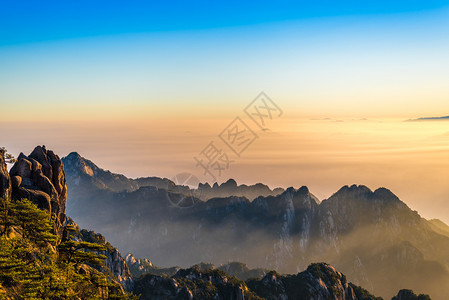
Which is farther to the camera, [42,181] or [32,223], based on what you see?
[42,181]

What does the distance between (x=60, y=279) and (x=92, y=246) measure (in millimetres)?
18228

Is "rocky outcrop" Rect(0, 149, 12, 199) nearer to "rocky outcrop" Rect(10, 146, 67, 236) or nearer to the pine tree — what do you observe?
"rocky outcrop" Rect(10, 146, 67, 236)

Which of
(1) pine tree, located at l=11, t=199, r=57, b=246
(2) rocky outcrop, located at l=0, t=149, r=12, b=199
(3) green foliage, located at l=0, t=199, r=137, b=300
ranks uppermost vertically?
(2) rocky outcrop, located at l=0, t=149, r=12, b=199

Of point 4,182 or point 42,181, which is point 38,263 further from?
point 42,181

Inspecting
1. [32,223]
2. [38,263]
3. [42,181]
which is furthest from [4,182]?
[38,263]

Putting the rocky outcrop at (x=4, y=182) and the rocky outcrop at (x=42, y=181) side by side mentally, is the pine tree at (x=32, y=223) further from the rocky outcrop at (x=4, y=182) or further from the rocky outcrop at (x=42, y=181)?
the rocky outcrop at (x=42, y=181)

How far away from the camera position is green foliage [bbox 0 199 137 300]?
62.2m

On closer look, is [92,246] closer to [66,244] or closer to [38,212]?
[66,244]

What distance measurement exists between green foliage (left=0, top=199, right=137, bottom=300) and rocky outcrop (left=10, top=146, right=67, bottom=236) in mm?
8654

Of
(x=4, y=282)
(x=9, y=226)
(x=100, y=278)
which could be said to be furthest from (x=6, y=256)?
(x=100, y=278)

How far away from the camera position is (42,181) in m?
97.4

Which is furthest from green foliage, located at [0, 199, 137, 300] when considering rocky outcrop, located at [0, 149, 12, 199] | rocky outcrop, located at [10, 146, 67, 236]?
rocky outcrop, located at [10, 146, 67, 236]

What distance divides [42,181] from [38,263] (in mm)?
29253

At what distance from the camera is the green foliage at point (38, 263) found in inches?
2450
